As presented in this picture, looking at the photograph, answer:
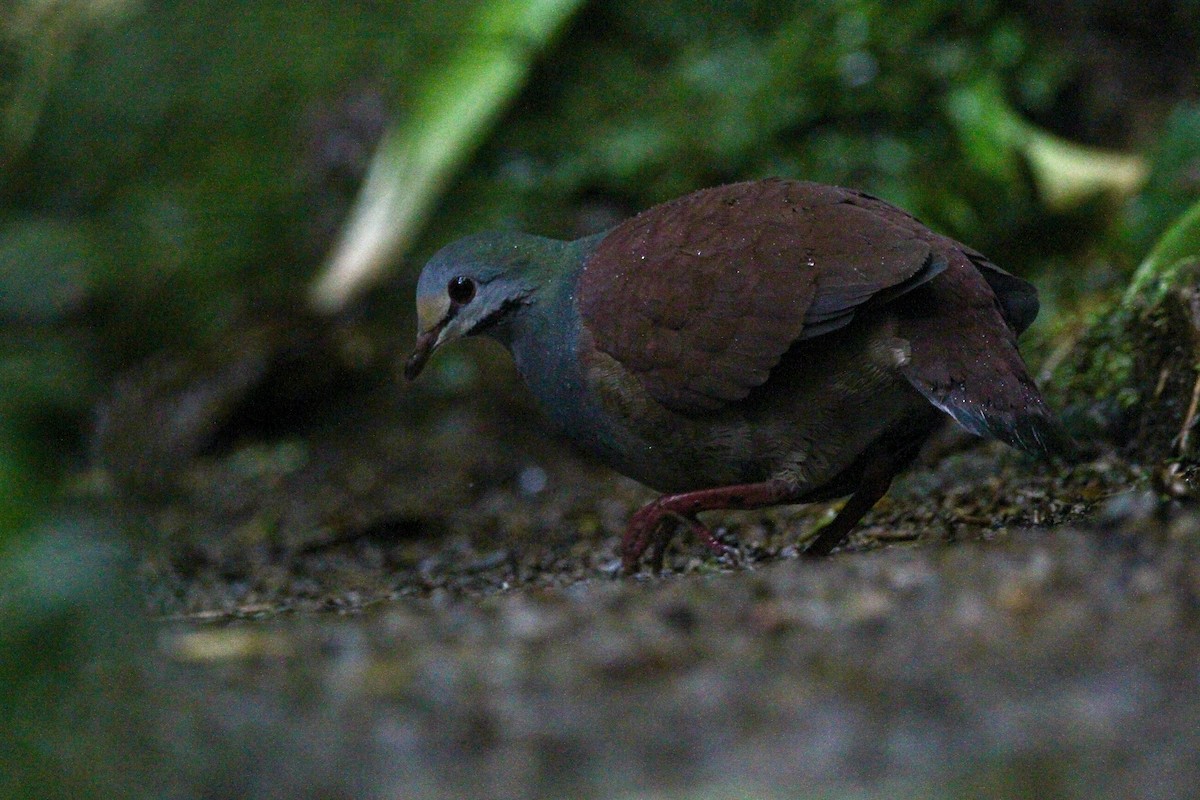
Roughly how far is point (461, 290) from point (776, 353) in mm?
1024

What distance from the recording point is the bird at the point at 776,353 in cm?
333

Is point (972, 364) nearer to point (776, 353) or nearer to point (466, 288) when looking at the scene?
point (776, 353)

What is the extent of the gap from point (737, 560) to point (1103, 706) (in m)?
1.91

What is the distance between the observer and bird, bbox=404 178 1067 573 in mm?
3330

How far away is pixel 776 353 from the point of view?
3338mm

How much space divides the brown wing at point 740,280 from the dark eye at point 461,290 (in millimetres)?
379

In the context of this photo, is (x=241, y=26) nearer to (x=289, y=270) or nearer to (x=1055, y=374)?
(x=289, y=270)

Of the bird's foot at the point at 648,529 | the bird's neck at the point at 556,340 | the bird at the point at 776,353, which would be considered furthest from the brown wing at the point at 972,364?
the bird's neck at the point at 556,340

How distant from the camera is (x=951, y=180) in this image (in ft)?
21.9

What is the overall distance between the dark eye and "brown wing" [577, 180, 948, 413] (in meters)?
0.38

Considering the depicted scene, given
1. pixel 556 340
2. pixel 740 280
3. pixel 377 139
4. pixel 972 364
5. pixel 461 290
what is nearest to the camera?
pixel 972 364

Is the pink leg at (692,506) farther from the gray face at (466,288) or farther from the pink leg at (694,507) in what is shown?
the gray face at (466,288)

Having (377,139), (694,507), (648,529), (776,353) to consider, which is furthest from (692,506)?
(377,139)

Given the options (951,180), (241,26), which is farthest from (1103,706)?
(241,26)
